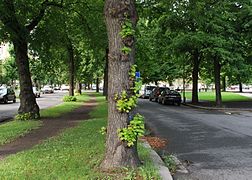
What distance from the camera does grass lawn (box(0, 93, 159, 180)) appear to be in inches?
272

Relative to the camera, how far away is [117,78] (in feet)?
24.9

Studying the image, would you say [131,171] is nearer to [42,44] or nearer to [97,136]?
[97,136]

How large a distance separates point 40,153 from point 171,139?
18.4 feet

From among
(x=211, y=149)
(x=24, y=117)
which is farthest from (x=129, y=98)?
(x=24, y=117)

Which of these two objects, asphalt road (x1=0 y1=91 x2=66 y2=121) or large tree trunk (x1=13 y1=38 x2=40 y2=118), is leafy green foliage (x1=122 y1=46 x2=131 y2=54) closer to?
large tree trunk (x1=13 y1=38 x2=40 y2=118)

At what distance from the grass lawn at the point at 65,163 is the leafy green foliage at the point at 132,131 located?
1.78 ft

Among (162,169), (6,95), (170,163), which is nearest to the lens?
(162,169)

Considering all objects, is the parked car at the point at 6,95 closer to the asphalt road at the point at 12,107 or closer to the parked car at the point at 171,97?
the asphalt road at the point at 12,107

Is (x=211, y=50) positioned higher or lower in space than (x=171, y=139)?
higher

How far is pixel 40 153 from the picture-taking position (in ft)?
30.3

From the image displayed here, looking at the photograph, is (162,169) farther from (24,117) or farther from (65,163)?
(24,117)

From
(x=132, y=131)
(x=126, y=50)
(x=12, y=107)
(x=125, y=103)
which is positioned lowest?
(x=12, y=107)

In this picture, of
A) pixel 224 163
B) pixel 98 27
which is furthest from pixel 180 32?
pixel 224 163

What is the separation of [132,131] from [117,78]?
103cm
